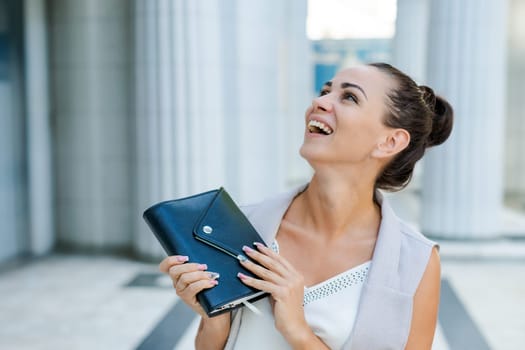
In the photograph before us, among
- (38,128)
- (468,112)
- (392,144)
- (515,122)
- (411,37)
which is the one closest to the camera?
(392,144)

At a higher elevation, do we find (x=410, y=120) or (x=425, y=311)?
(x=410, y=120)

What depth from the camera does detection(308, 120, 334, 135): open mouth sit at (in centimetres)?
155

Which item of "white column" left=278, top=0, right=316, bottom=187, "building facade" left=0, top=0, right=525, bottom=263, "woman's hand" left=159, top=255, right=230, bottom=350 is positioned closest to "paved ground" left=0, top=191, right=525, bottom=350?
"building facade" left=0, top=0, right=525, bottom=263

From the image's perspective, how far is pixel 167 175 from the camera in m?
6.88

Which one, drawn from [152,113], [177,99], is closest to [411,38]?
[177,99]

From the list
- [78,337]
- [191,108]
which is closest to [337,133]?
[78,337]

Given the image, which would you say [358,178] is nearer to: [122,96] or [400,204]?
[122,96]

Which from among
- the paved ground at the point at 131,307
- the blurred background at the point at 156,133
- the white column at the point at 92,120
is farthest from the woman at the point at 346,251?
the white column at the point at 92,120

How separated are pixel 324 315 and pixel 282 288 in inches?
7.1

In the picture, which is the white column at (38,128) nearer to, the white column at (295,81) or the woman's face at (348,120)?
the woman's face at (348,120)

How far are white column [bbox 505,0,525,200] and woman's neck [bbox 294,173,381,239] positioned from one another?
1203 cm

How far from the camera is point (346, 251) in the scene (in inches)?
65.1

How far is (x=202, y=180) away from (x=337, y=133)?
214 inches

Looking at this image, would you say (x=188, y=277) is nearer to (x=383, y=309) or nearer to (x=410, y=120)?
(x=383, y=309)
